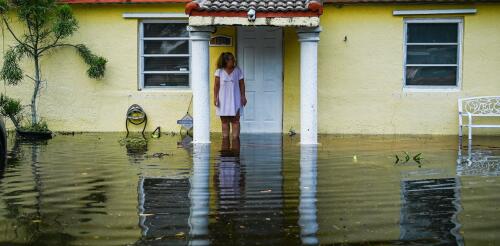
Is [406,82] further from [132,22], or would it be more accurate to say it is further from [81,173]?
[81,173]

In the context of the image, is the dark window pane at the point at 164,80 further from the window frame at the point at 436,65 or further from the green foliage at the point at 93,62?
the window frame at the point at 436,65

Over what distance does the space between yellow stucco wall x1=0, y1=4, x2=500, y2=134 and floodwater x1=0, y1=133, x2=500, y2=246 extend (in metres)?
2.75

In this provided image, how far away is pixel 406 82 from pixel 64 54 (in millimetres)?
7322

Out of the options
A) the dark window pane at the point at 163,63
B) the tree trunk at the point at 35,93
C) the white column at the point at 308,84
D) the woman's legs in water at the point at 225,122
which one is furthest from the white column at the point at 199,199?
the tree trunk at the point at 35,93

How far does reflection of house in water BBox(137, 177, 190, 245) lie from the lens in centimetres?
636

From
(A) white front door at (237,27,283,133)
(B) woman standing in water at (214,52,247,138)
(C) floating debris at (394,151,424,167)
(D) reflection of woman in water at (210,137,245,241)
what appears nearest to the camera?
(D) reflection of woman in water at (210,137,245,241)

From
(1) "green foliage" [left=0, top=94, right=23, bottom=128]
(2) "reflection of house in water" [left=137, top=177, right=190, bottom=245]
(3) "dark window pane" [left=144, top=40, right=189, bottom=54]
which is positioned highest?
(3) "dark window pane" [left=144, top=40, right=189, bottom=54]

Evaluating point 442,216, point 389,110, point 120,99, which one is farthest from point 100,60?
point 442,216

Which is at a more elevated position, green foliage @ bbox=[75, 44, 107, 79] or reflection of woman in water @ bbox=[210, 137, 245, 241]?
green foliage @ bbox=[75, 44, 107, 79]

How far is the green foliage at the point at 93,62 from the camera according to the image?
16750 millimetres

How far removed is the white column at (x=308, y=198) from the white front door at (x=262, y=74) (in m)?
3.60

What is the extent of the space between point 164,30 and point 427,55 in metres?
5.62

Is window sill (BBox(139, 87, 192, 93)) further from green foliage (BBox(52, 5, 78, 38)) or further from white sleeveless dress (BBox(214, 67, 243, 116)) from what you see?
white sleeveless dress (BBox(214, 67, 243, 116))

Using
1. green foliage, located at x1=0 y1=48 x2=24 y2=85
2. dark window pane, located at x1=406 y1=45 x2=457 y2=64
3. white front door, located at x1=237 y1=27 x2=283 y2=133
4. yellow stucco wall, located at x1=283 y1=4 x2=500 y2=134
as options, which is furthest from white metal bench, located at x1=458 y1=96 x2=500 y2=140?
green foliage, located at x1=0 y1=48 x2=24 y2=85
